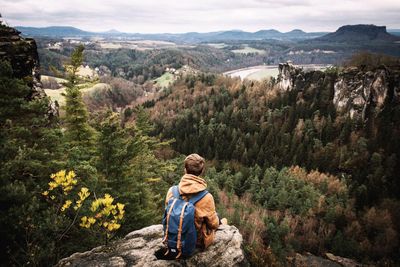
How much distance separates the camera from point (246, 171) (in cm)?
8475

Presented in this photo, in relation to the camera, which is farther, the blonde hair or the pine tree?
the pine tree

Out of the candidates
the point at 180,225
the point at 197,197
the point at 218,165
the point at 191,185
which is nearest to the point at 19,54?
the point at 191,185

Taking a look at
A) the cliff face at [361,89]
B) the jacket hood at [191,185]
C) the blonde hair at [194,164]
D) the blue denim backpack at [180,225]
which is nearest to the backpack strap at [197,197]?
the blue denim backpack at [180,225]

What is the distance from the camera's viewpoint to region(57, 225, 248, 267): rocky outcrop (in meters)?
7.77

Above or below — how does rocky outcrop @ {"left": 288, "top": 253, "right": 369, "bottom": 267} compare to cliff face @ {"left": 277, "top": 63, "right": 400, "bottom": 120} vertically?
below

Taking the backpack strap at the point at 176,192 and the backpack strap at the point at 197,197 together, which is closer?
the backpack strap at the point at 197,197

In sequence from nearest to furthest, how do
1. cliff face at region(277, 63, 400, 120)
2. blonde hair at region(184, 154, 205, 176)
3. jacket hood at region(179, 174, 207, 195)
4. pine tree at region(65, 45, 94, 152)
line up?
jacket hood at region(179, 174, 207, 195), blonde hair at region(184, 154, 205, 176), pine tree at region(65, 45, 94, 152), cliff face at region(277, 63, 400, 120)

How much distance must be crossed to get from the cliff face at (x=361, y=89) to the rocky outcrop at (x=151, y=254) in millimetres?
110477

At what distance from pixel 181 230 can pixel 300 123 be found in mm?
112082

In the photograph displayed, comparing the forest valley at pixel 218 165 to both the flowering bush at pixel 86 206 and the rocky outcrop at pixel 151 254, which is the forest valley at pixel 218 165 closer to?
the flowering bush at pixel 86 206

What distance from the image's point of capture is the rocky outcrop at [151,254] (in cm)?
777

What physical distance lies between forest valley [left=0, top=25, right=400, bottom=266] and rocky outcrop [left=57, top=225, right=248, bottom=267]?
0.74m

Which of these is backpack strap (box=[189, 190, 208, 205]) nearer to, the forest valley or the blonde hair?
the blonde hair

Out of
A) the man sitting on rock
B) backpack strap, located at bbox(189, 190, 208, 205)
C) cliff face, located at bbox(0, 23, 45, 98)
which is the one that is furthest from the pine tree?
backpack strap, located at bbox(189, 190, 208, 205)
